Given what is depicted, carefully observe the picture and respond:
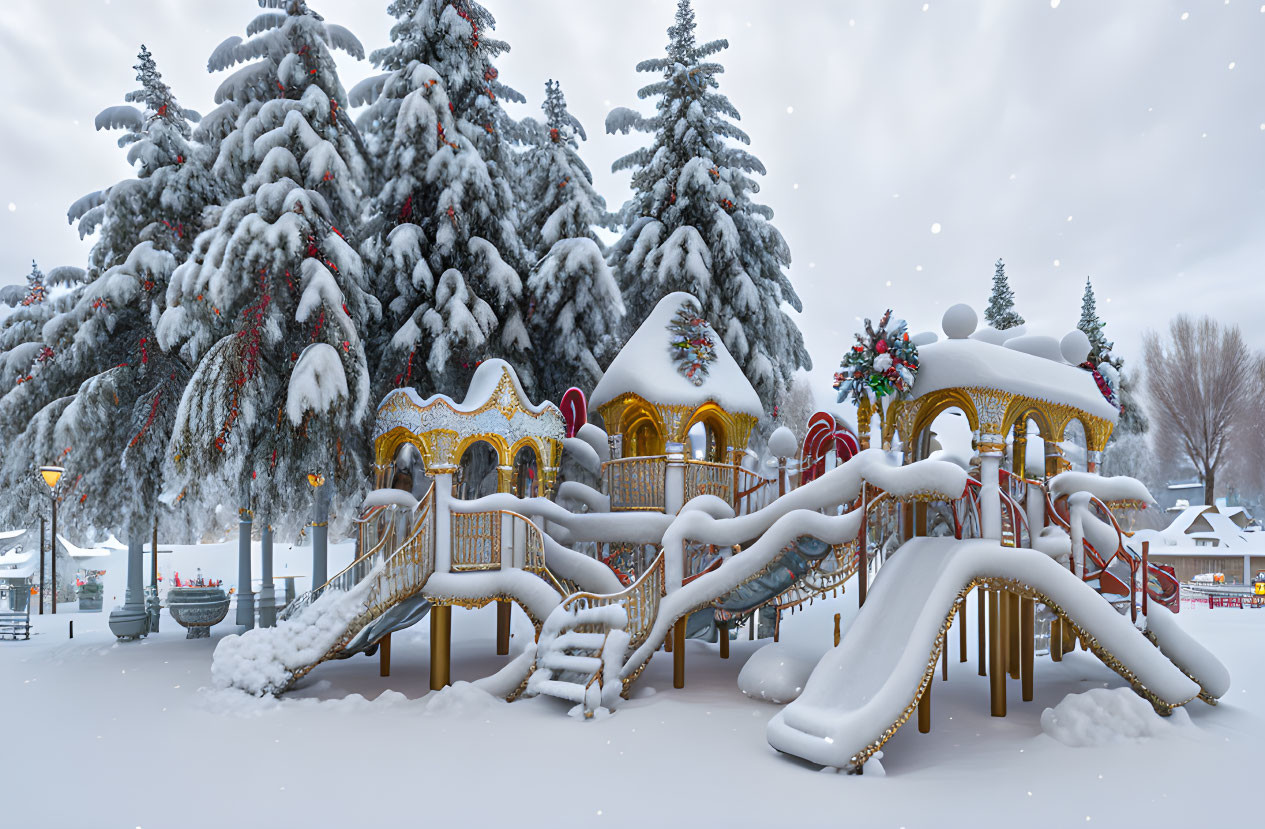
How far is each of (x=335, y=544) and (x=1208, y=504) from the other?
117ft

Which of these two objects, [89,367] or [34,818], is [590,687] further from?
[89,367]

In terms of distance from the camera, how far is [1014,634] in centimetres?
1262

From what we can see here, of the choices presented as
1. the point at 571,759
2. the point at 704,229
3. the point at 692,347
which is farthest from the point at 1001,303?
the point at 571,759

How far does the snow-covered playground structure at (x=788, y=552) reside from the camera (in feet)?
29.1

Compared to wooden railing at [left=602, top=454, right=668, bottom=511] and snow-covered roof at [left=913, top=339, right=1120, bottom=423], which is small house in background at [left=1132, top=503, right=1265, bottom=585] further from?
wooden railing at [left=602, top=454, right=668, bottom=511]

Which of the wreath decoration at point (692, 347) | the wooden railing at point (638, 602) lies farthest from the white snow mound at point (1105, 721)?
the wreath decoration at point (692, 347)

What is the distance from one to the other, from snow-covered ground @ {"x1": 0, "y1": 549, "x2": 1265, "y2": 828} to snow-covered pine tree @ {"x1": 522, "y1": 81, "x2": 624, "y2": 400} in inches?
298

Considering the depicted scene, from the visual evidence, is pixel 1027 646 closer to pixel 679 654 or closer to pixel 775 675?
pixel 775 675

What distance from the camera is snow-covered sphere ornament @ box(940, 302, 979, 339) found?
11000 millimetres

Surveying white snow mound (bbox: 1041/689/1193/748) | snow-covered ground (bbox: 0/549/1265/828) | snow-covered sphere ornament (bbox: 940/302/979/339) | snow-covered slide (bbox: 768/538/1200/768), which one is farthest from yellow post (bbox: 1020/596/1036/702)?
snow-covered sphere ornament (bbox: 940/302/979/339)

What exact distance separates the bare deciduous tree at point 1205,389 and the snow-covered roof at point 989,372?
2941cm

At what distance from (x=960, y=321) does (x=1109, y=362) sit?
3.73 meters

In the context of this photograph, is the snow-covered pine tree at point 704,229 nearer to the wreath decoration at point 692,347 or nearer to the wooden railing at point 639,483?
the wreath decoration at point 692,347

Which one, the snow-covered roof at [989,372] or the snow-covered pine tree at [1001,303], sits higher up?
the snow-covered pine tree at [1001,303]
